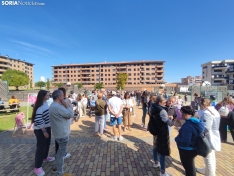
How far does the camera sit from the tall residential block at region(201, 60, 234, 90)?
60.2 meters

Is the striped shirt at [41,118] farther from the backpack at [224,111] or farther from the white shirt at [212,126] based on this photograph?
the backpack at [224,111]

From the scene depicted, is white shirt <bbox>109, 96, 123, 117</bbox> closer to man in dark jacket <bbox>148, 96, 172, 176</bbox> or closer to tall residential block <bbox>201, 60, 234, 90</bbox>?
man in dark jacket <bbox>148, 96, 172, 176</bbox>

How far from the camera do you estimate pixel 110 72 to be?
241 ft

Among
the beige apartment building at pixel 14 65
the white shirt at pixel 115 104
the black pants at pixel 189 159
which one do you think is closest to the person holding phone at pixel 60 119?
the black pants at pixel 189 159

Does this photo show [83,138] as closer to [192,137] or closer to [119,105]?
[119,105]

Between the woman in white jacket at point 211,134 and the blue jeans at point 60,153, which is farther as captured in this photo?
the blue jeans at point 60,153

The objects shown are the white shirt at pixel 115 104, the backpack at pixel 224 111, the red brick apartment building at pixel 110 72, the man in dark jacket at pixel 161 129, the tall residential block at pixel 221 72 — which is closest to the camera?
the man in dark jacket at pixel 161 129

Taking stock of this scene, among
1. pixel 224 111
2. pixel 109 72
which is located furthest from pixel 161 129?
pixel 109 72

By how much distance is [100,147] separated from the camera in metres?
4.39

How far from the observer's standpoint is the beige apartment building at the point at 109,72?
70.4 m

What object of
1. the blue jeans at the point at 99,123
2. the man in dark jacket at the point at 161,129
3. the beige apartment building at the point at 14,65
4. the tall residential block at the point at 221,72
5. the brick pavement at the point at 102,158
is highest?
the beige apartment building at the point at 14,65

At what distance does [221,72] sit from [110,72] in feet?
188

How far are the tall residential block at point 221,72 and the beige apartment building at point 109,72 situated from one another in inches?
1018

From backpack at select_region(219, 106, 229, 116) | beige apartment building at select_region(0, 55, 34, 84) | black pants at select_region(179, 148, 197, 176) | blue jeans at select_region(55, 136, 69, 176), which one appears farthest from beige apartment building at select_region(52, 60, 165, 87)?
black pants at select_region(179, 148, 197, 176)
